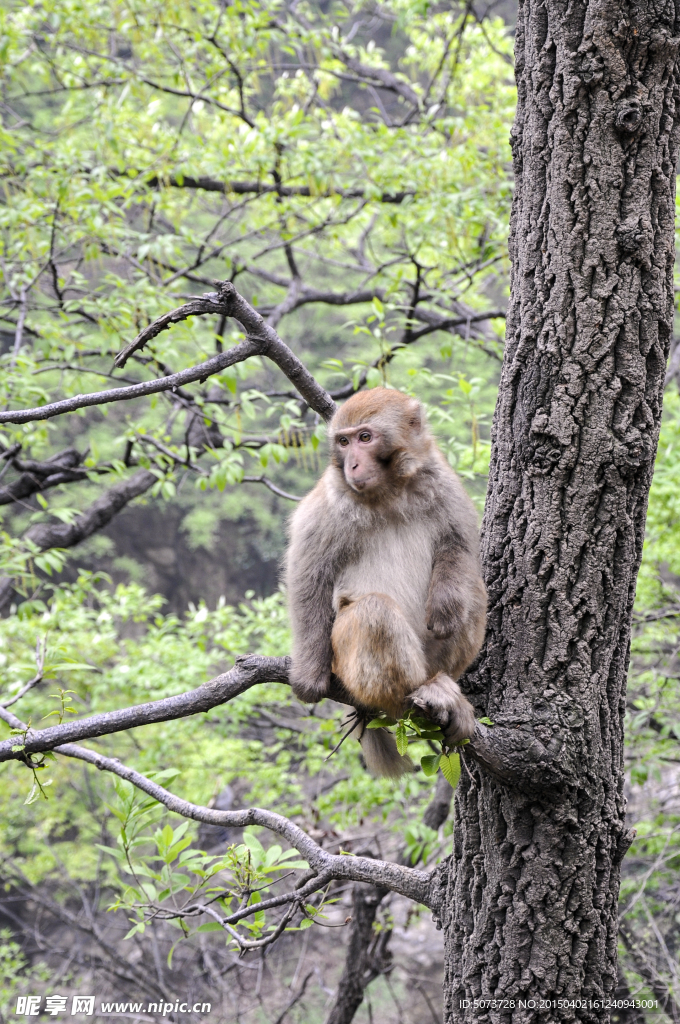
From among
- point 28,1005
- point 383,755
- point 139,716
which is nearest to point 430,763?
point 139,716

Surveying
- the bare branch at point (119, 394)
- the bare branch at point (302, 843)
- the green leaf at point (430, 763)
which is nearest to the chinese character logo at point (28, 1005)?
the bare branch at point (302, 843)

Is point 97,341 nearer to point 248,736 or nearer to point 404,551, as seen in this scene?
point 404,551

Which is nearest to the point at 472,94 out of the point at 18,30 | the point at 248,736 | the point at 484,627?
the point at 18,30

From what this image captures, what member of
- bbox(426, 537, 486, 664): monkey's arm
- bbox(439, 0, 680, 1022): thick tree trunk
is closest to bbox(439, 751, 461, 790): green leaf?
A: bbox(439, 0, 680, 1022): thick tree trunk

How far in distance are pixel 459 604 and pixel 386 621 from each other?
0.74 ft

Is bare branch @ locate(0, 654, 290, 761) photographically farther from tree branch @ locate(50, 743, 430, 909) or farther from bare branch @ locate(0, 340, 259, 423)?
bare branch @ locate(0, 340, 259, 423)

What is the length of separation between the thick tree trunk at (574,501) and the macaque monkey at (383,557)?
0.64 feet

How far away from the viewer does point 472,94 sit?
8180 mm

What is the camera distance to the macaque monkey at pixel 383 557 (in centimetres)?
214

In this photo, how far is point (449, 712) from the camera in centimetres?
183

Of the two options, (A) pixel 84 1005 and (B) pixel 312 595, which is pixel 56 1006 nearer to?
(A) pixel 84 1005

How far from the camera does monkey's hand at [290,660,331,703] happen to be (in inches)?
87.7

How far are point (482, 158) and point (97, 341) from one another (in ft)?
10.7

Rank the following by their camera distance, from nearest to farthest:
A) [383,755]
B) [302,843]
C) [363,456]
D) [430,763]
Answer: [430,763] → [302,843] → [363,456] → [383,755]
